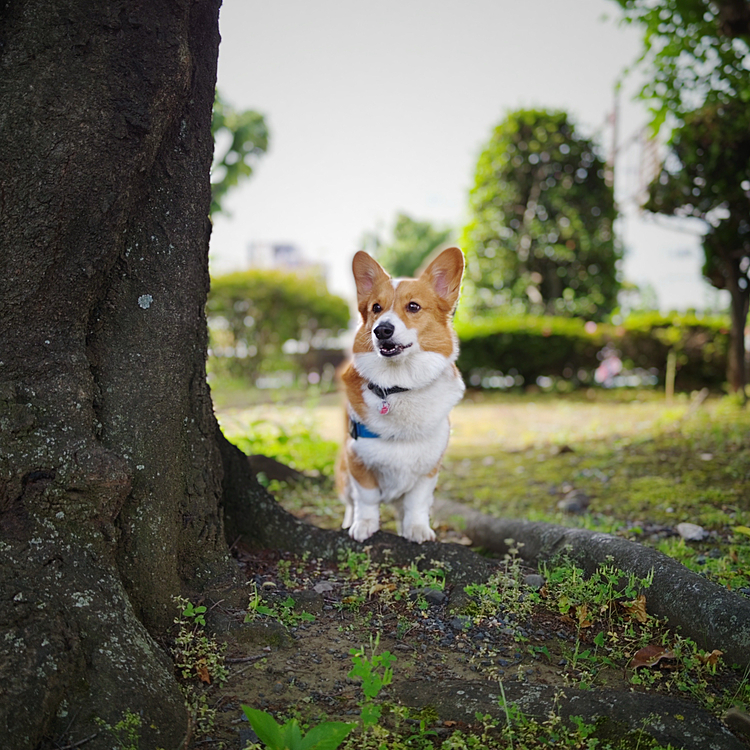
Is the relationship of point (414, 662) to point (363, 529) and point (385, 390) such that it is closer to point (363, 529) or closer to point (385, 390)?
point (363, 529)

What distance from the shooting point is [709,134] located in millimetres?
7535

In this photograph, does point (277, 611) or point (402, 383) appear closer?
point (277, 611)

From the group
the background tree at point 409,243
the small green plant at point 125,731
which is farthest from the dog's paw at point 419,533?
the background tree at point 409,243

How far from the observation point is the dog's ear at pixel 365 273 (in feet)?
9.82

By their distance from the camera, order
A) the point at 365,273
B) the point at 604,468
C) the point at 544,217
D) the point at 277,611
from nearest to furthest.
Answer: the point at 277,611 → the point at 365,273 → the point at 604,468 → the point at 544,217

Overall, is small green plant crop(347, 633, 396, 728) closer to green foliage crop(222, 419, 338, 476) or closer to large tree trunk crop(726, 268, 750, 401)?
green foliage crop(222, 419, 338, 476)

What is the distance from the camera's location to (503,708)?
1.82 metres

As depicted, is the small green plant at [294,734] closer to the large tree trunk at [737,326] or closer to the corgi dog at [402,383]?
the corgi dog at [402,383]

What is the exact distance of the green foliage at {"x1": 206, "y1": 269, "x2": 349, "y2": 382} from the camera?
485 inches

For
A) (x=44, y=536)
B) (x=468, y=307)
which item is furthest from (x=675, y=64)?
(x=468, y=307)

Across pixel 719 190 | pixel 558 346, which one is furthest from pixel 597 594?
pixel 558 346

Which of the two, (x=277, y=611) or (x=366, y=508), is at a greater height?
(x=366, y=508)

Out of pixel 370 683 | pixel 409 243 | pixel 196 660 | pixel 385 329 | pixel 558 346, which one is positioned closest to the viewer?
pixel 370 683

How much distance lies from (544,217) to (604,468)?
34.6 ft
